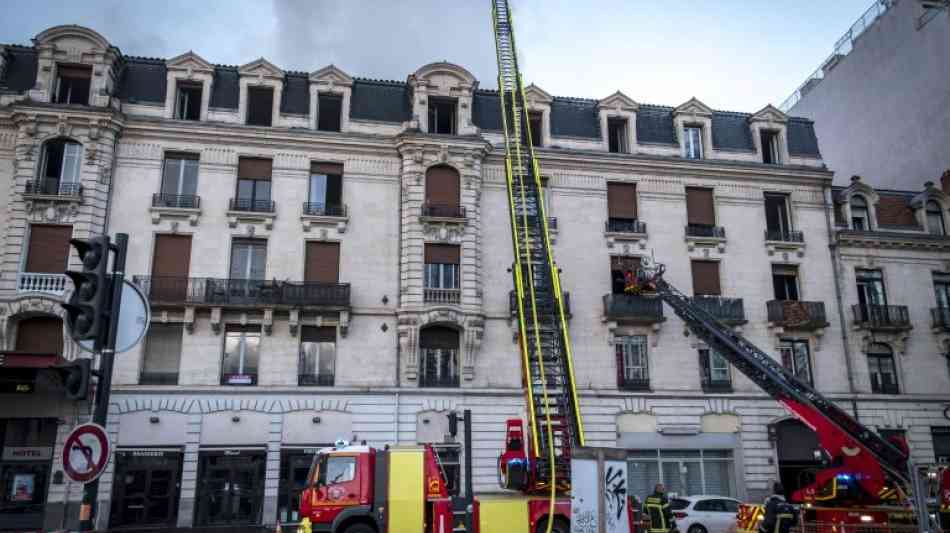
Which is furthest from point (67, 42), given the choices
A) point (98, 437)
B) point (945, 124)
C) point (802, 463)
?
point (945, 124)

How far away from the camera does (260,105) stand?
29859 millimetres

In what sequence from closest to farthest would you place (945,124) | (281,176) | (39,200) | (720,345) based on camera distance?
(720,345)
(39,200)
(281,176)
(945,124)

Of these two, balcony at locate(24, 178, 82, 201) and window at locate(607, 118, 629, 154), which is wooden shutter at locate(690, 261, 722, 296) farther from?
balcony at locate(24, 178, 82, 201)

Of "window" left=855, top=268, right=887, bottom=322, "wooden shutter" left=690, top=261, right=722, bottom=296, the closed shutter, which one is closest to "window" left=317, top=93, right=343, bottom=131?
the closed shutter

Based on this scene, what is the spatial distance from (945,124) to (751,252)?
49.6 ft

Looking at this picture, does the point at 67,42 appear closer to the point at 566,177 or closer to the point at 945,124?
the point at 566,177

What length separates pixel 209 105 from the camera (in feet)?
95.4

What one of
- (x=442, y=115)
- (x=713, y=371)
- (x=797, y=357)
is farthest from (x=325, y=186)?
(x=797, y=357)

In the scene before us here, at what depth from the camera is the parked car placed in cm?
2295

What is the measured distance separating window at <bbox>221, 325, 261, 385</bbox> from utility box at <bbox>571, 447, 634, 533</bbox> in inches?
745

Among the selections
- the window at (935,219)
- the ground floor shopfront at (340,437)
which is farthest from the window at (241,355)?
the window at (935,219)

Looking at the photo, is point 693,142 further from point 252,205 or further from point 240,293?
point 240,293

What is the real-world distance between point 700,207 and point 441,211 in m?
11.7

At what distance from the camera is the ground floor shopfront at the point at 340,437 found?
25.5 m
